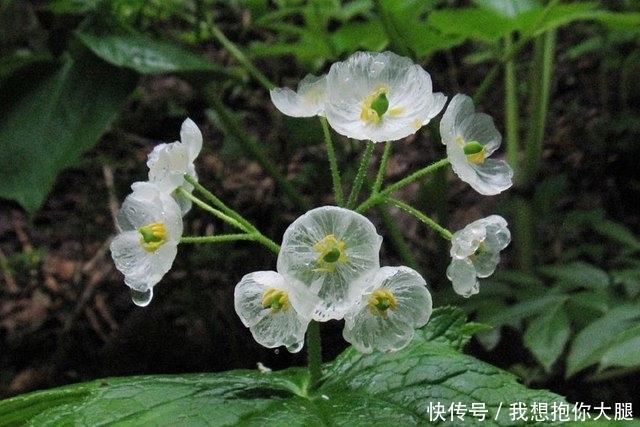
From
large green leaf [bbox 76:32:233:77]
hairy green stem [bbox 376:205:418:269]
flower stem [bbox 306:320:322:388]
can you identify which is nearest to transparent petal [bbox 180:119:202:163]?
flower stem [bbox 306:320:322:388]

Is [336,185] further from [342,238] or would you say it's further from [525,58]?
[525,58]

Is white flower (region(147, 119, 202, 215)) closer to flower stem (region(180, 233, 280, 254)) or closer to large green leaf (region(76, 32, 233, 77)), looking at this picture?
flower stem (region(180, 233, 280, 254))

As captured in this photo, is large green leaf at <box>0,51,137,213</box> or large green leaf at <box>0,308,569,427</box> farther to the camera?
large green leaf at <box>0,51,137,213</box>

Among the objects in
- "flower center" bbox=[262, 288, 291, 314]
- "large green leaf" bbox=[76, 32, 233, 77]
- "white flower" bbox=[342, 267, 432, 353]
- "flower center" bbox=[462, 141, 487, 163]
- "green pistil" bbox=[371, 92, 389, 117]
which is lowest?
"white flower" bbox=[342, 267, 432, 353]

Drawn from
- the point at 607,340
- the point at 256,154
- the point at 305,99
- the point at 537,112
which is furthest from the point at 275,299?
the point at 537,112

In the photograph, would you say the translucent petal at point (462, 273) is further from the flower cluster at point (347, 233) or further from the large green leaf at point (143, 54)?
the large green leaf at point (143, 54)

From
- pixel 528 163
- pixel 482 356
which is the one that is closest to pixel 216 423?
pixel 482 356

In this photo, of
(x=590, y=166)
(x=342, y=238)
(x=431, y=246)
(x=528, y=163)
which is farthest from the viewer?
(x=590, y=166)
